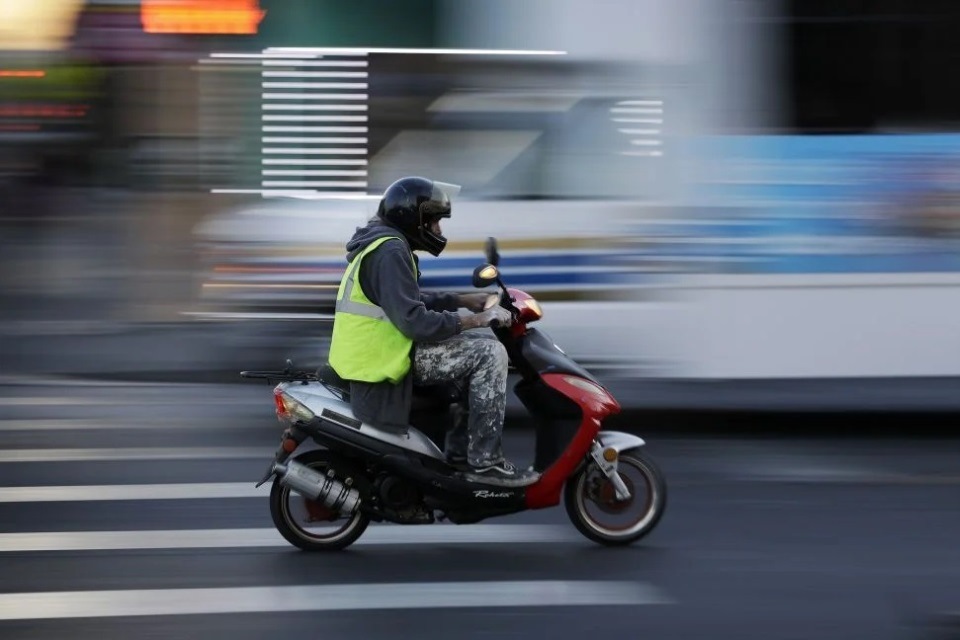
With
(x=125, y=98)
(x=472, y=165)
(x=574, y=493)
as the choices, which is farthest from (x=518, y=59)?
(x=125, y=98)

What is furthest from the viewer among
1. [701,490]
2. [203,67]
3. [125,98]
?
[125,98]

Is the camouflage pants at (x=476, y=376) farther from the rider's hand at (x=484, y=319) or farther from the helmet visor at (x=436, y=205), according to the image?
the helmet visor at (x=436, y=205)

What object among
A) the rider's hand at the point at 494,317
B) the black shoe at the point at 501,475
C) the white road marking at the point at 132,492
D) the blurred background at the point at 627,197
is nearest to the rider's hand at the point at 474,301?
the rider's hand at the point at 494,317

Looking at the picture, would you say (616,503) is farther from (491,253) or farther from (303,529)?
(303,529)

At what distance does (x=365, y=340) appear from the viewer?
6.91 m

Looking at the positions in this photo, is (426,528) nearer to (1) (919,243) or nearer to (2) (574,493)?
(2) (574,493)

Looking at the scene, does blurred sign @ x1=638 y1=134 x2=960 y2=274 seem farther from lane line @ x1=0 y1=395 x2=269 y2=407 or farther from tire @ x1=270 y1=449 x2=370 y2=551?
tire @ x1=270 y1=449 x2=370 y2=551

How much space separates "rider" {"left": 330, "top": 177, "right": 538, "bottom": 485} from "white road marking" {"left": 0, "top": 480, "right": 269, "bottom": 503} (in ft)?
5.24

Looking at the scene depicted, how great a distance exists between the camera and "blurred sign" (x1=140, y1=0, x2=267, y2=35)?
33.7 feet

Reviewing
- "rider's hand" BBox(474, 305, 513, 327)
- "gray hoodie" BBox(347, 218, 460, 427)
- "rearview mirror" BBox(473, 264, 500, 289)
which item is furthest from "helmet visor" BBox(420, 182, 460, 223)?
"rider's hand" BBox(474, 305, 513, 327)

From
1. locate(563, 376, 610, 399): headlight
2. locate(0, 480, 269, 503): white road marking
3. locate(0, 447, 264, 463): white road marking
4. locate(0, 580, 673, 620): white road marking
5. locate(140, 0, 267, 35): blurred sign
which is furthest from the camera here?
locate(140, 0, 267, 35): blurred sign

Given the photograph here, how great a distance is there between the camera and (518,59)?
992cm

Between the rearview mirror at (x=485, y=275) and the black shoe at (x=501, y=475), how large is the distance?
769 mm

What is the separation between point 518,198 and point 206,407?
8.84 feet
